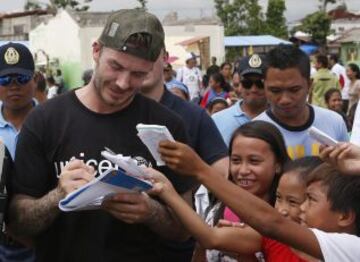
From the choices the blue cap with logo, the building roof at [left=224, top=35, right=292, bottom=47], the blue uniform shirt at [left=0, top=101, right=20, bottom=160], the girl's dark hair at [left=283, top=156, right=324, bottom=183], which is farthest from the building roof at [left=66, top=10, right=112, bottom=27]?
the girl's dark hair at [left=283, top=156, right=324, bottom=183]

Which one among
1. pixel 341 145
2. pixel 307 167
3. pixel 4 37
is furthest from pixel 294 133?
pixel 4 37

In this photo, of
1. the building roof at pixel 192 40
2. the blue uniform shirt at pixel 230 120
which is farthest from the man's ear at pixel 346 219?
the building roof at pixel 192 40

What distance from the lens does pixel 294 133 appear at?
4.51 meters

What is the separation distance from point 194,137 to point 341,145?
3.61 feet

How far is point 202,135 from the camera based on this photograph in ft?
12.9

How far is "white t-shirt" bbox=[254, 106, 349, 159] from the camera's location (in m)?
4.45

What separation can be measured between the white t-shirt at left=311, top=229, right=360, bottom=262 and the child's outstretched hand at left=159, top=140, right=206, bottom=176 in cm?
50

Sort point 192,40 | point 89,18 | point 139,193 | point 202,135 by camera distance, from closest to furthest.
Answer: point 139,193 < point 202,135 < point 192,40 < point 89,18

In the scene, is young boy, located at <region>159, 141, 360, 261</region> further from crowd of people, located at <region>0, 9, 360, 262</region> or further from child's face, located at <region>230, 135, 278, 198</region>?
child's face, located at <region>230, 135, 278, 198</region>

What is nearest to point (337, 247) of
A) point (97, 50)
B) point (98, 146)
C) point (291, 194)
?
point (291, 194)

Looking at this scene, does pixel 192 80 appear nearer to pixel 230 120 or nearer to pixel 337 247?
pixel 230 120

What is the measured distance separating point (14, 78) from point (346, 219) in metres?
2.75

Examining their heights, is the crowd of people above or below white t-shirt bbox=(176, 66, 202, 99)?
above

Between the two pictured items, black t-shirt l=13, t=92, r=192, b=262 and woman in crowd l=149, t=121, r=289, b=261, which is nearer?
black t-shirt l=13, t=92, r=192, b=262
